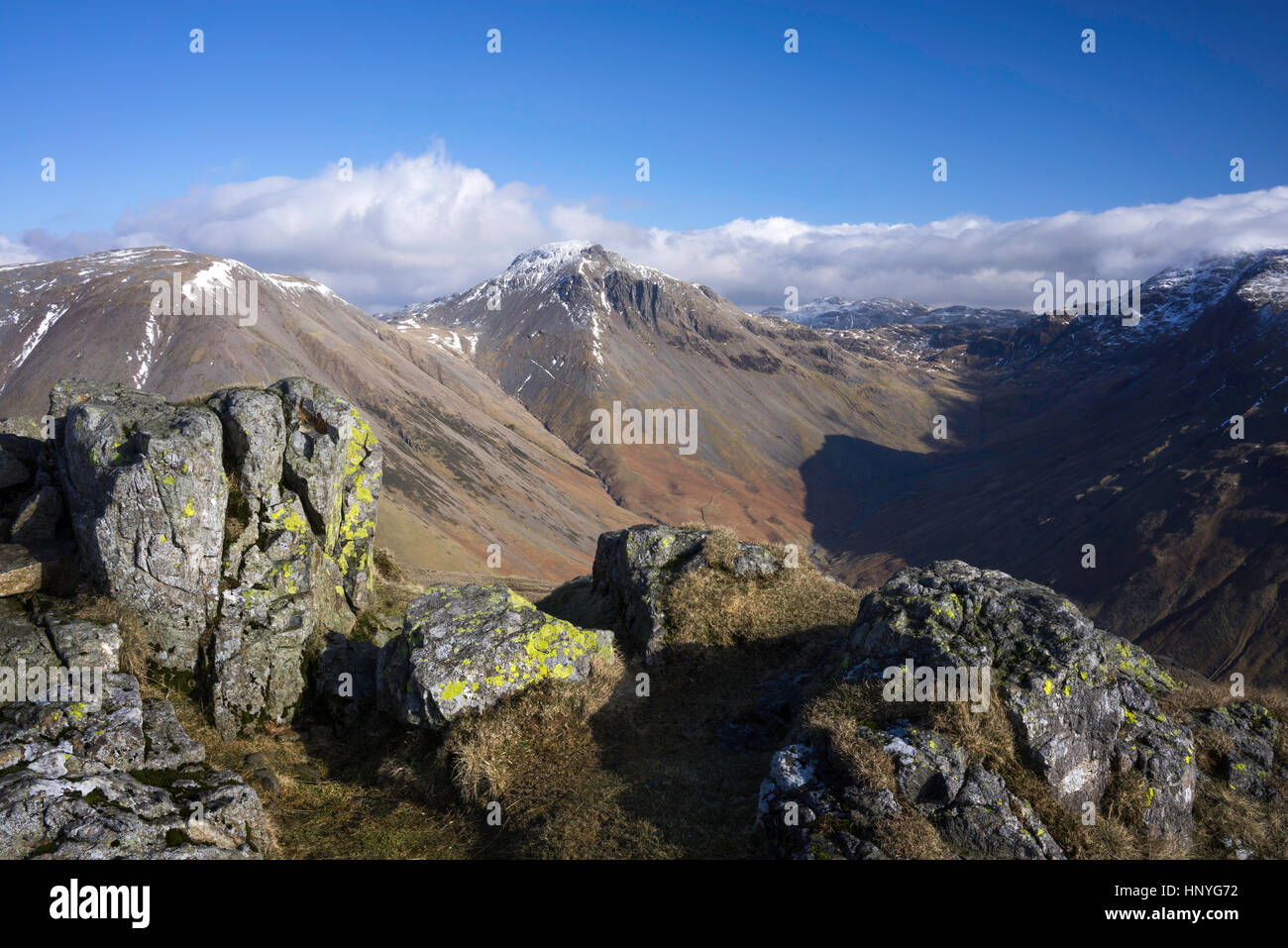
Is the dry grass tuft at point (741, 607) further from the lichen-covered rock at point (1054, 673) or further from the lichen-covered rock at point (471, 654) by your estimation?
the lichen-covered rock at point (1054, 673)

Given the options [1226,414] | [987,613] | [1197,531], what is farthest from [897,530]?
[987,613]

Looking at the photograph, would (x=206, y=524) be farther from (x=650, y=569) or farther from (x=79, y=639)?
(x=650, y=569)

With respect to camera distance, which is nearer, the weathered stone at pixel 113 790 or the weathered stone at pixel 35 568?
the weathered stone at pixel 113 790

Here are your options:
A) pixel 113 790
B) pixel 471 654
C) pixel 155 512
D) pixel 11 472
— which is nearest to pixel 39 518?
pixel 11 472

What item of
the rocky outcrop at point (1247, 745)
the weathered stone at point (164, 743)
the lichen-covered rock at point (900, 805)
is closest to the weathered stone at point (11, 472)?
the weathered stone at point (164, 743)
